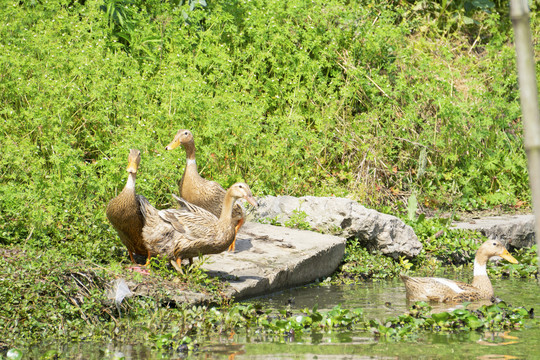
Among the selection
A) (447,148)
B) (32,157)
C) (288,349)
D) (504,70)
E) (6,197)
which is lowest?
(288,349)

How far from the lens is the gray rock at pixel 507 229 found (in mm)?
11172

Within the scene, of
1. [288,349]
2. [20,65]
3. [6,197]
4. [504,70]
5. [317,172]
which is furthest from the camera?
[504,70]

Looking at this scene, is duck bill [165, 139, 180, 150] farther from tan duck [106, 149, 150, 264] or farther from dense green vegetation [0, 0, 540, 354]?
tan duck [106, 149, 150, 264]

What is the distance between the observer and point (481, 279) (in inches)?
328

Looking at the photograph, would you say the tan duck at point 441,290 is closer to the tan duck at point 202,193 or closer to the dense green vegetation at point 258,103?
the tan duck at point 202,193

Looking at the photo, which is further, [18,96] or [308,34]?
[308,34]

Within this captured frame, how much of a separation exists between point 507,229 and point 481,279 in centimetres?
322

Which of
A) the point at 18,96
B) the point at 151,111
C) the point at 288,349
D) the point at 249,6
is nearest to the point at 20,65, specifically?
the point at 18,96

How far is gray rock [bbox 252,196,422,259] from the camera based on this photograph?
9.85m

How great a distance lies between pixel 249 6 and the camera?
1355 cm

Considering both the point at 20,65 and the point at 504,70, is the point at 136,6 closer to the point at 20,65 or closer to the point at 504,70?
the point at 20,65

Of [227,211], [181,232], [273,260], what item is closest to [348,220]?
[273,260]

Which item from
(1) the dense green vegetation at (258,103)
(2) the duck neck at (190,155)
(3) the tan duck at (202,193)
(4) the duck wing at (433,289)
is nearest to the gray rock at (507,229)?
(1) the dense green vegetation at (258,103)

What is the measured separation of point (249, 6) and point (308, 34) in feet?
4.07
